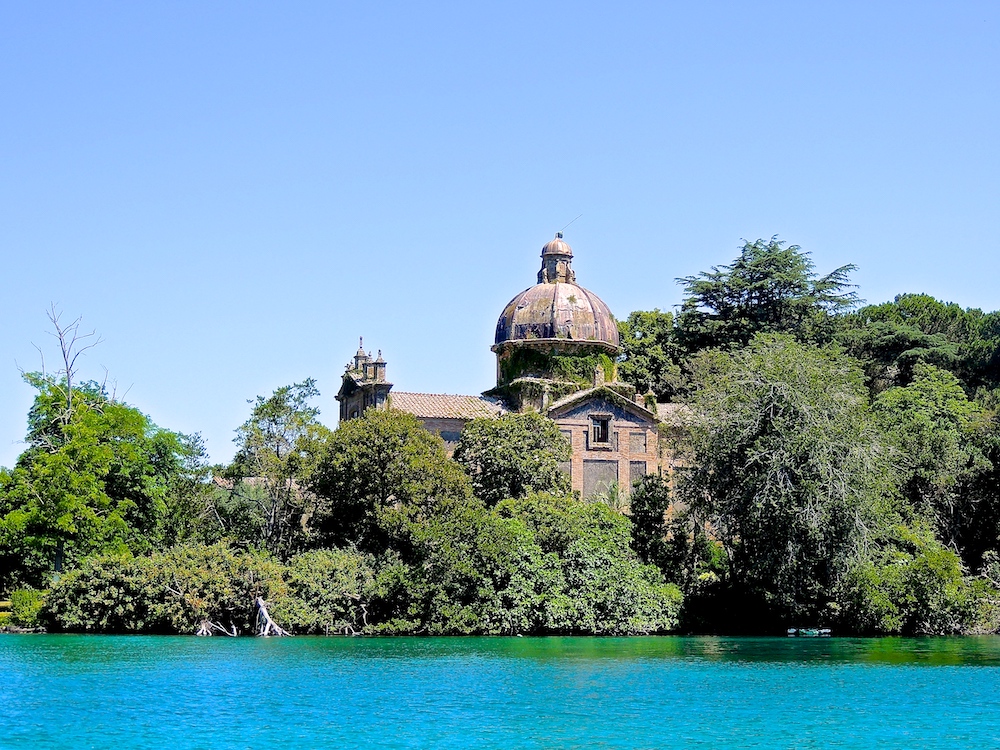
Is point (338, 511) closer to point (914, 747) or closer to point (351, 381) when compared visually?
point (351, 381)

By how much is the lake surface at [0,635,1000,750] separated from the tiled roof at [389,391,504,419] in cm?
2285

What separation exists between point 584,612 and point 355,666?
14096 millimetres

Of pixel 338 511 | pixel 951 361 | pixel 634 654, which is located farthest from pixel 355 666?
pixel 951 361

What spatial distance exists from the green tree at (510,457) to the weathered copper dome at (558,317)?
10.3m

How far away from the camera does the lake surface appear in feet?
73.2

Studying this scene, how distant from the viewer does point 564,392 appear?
65500 millimetres

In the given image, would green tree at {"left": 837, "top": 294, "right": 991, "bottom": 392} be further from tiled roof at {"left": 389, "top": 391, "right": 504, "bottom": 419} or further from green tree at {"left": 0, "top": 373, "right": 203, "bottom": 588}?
green tree at {"left": 0, "top": 373, "right": 203, "bottom": 588}

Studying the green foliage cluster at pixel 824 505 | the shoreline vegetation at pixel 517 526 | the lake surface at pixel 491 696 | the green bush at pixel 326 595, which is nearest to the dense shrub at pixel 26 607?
the shoreline vegetation at pixel 517 526

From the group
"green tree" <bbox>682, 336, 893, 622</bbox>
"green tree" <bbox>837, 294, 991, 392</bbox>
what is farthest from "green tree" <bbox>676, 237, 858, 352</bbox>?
"green tree" <bbox>682, 336, 893, 622</bbox>

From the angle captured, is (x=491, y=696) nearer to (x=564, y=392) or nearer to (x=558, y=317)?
(x=564, y=392)

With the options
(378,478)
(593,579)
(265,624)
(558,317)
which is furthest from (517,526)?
(558,317)

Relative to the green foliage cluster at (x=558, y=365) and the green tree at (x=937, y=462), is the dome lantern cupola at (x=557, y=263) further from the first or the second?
the green tree at (x=937, y=462)

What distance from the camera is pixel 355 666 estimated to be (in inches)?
1323

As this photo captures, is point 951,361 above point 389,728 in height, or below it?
above
